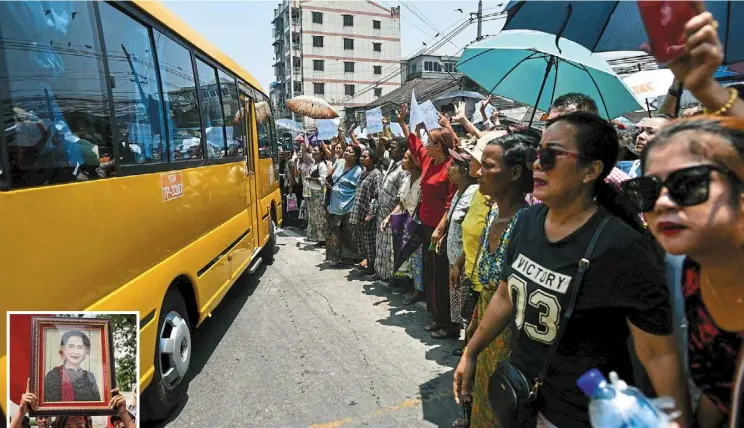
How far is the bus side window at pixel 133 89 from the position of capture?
9.06 feet

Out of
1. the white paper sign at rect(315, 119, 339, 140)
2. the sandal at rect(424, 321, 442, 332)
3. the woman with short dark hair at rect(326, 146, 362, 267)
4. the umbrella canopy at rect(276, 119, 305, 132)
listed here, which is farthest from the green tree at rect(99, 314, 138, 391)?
the umbrella canopy at rect(276, 119, 305, 132)

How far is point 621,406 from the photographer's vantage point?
1.09 metres

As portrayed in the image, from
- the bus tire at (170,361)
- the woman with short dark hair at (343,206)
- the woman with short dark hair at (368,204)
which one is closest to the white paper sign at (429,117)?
the woman with short dark hair at (368,204)

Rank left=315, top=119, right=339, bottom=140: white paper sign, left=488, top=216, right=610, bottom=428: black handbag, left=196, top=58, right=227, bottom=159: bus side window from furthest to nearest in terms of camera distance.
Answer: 1. left=315, top=119, right=339, bottom=140: white paper sign
2. left=196, top=58, right=227, bottom=159: bus side window
3. left=488, top=216, right=610, bottom=428: black handbag

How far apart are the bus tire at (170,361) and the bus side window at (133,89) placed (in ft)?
3.55

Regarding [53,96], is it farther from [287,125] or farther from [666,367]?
[287,125]

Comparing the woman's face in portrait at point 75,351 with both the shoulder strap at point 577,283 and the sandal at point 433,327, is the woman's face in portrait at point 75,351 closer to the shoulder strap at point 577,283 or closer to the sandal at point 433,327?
the shoulder strap at point 577,283

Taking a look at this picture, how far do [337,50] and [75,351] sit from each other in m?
52.7

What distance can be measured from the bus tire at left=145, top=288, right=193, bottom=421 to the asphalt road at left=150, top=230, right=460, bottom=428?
12 cm

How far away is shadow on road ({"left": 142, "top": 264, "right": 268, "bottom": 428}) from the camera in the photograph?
13.0ft

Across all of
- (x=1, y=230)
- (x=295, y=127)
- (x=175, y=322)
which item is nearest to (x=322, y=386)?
(x=175, y=322)

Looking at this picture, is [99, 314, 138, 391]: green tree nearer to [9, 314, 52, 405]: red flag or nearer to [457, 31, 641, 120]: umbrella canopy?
[9, 314, 52, 405]: red flag

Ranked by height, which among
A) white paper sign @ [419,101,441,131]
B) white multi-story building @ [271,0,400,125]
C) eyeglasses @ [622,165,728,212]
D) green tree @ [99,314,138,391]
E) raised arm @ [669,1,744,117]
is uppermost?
white multi-story building @ [271,0,400,125]

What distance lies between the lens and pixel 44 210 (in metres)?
2.02
